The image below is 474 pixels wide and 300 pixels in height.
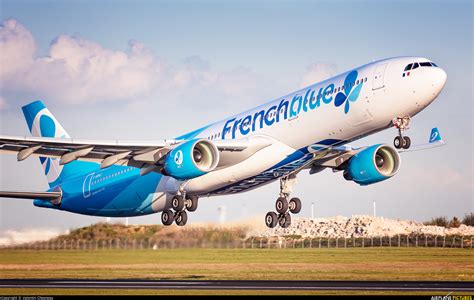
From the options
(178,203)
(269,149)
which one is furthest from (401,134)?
(178,203)

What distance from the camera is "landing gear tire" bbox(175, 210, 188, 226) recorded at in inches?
Answer: 1714

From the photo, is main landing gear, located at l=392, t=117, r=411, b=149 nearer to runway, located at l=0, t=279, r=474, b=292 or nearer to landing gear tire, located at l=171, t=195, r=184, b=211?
runway, located at l=0, t=279, r=474, b=292

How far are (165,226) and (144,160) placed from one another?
17.4ft

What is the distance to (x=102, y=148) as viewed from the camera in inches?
1537

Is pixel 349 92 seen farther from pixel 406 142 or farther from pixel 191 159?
pixel 191 159

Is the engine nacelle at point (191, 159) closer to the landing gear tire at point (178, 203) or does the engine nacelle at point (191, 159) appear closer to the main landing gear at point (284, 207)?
the landing gear tire at point (178, 203)

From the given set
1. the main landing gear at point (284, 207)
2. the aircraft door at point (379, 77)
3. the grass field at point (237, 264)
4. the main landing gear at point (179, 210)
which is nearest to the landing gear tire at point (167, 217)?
the main landing gear at point (179, 210)

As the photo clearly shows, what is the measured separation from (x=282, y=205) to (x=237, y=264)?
399 centimetres

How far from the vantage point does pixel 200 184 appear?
41.8m

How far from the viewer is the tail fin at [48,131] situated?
51.6m

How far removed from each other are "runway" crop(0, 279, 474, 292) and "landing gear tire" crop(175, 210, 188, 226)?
7.19m

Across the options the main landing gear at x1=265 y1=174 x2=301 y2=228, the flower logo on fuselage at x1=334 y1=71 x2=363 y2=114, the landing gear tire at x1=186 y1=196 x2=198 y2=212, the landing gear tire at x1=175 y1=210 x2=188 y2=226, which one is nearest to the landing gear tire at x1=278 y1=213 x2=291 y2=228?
the main landing gear at x1=265 y1=174 x2=301 y2=228

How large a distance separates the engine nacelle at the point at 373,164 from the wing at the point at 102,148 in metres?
6.53

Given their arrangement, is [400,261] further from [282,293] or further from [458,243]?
[282,293]
